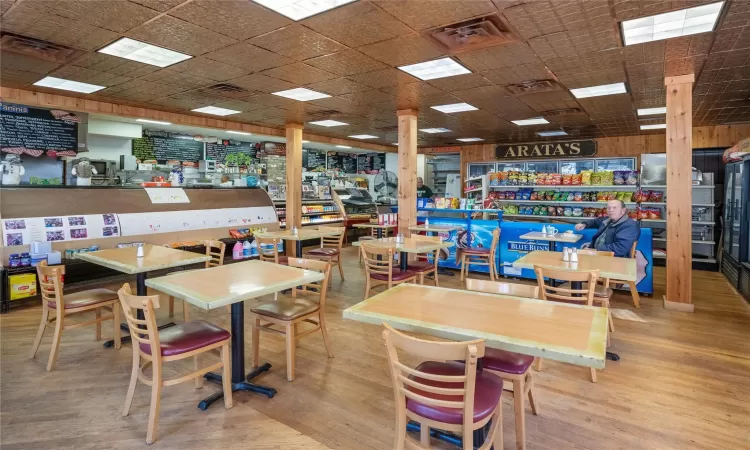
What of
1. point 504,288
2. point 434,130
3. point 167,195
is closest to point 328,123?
point 434,130

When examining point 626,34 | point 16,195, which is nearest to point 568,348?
point 626,34

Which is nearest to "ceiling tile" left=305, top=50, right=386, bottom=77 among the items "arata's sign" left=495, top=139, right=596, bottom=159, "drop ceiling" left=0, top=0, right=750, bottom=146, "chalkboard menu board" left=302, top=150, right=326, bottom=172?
"drop ceiling" left=0, top=0, right=750, bottom=146

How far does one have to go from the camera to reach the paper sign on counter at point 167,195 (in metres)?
6.63

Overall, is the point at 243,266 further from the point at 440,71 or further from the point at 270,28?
the point at 440,71

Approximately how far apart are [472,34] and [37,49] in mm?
4379

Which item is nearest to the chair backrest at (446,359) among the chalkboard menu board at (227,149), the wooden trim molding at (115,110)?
the wooden trim molding at (115,110)

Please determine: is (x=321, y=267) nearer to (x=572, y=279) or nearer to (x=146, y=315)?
(x=146, y=315)

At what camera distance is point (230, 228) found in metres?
7.48

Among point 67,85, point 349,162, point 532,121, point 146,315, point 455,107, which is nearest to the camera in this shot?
point 146,315

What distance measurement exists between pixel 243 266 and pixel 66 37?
279 centimetres

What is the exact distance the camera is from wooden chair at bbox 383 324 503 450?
1.59 m

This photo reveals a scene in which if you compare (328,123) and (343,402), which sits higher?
(328,123)

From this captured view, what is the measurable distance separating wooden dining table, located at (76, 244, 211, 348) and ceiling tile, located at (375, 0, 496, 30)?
2.74 metres

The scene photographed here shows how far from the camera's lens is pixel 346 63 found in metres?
4.63
